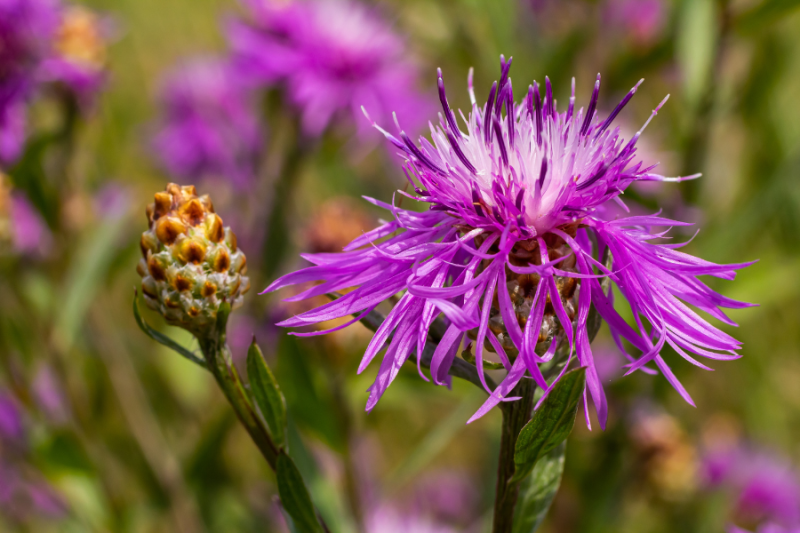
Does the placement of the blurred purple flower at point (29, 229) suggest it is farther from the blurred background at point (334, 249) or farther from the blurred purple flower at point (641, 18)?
the blurred purple flower at point (641, 18)

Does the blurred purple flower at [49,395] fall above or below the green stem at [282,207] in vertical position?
below

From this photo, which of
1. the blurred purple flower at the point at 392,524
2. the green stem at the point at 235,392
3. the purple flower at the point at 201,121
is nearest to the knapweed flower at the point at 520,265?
the green stem at the point at 235,392

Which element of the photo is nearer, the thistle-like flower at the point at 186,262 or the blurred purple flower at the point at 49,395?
the thistle-like flower at the point at 186,262

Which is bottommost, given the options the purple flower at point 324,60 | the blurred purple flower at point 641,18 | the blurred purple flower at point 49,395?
the blurred purple flower at point 49,395

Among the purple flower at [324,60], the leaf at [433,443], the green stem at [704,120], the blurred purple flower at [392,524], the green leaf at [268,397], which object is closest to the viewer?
the green leaf at [268,397]

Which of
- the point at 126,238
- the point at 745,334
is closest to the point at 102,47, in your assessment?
the point at 126,238

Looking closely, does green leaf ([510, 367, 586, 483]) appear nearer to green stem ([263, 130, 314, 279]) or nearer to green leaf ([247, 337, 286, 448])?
green leaf ([247, 337, 286, 448])
